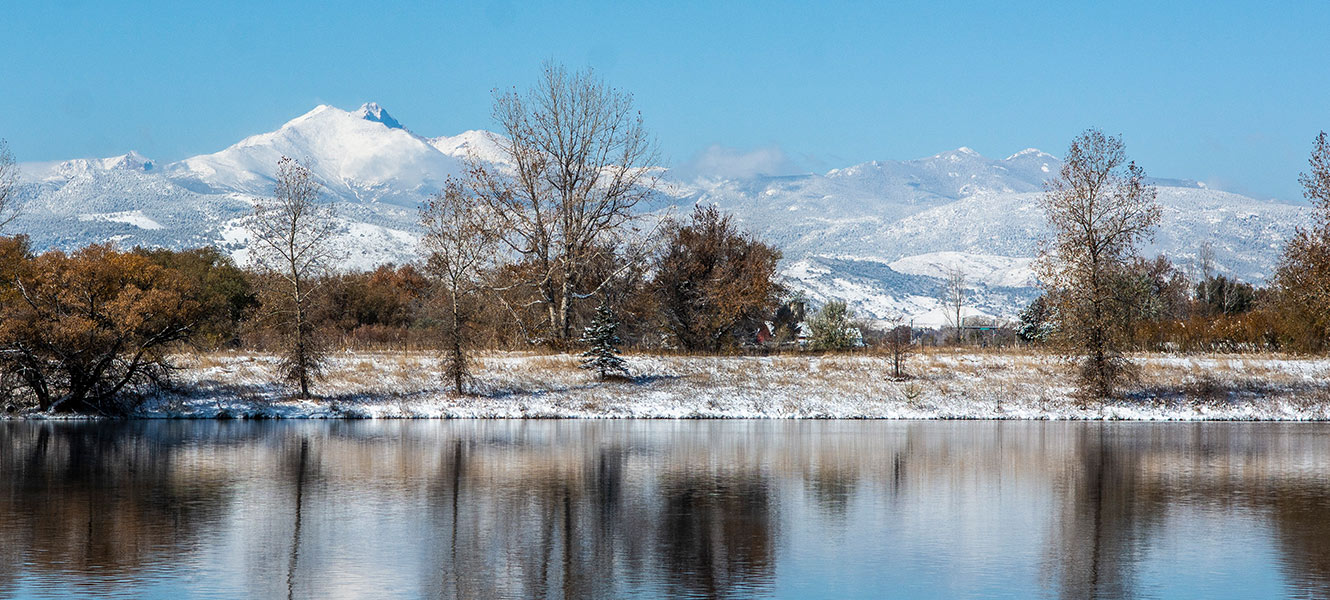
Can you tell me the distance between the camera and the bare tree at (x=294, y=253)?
48.8 metres

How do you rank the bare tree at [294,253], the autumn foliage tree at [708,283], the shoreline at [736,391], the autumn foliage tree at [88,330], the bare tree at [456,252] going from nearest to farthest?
the autumn foliage tree at [88,330], the shoreline at [736,391], the bare tree at [294,253], the bare tree at [456,252], the autumn foliage tree at [708,283]

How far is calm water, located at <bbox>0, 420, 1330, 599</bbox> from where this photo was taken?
16297 mm

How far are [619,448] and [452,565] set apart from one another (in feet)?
58.9

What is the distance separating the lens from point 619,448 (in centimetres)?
3503

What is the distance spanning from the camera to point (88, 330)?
43.7 m

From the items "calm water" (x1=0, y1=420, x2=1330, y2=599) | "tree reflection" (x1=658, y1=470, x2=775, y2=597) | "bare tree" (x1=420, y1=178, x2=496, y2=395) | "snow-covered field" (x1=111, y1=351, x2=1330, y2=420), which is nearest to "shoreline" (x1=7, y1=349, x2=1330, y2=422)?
"snow-covered field" (x1=111, y1=351, x2=1330, y2=420)

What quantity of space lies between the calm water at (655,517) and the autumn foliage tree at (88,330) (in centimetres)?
701

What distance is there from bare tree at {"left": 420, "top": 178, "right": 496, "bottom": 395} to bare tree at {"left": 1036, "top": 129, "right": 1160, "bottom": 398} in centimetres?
2422

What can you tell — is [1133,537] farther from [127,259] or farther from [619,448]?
[127,259]

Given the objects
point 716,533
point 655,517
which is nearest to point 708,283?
point 655,517

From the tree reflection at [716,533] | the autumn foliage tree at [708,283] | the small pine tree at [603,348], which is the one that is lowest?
the tree reflection at [716,533]

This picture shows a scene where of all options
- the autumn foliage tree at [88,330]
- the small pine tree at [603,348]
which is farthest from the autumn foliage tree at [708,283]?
the autumn foliage tree at [88,330]

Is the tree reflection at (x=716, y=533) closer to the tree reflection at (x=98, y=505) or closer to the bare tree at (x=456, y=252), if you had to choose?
the tree reflection at (x=98, y=505)

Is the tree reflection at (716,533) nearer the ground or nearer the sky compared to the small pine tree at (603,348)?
nearer the ground
